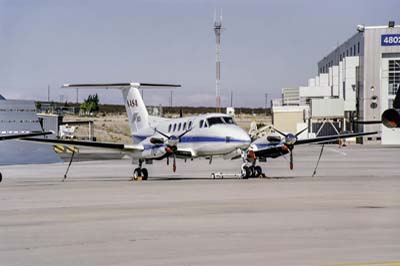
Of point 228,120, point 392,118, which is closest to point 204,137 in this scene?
point 228,120

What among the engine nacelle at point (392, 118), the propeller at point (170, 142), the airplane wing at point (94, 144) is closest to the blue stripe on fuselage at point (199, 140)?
the propeller at point (170, 142)

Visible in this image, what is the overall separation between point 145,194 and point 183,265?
13682mm

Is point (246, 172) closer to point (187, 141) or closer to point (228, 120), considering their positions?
point (228, 120)

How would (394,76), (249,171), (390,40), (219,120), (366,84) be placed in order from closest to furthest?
(249,171)
(219,120)
(394,76)
(390,40)
(366,84)

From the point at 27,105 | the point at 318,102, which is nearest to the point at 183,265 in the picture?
the point at 27,105

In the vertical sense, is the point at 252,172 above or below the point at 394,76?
below

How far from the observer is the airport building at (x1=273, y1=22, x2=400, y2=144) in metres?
98.1

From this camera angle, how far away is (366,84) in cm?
10056

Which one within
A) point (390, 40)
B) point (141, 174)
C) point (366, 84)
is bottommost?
point (141, 174)

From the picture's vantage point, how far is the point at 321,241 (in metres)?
12.5

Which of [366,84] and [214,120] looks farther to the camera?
[366,84]

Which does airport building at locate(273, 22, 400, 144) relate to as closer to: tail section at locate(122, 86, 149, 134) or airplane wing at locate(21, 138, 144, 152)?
tail section at locate(122, 86, 149, 134)

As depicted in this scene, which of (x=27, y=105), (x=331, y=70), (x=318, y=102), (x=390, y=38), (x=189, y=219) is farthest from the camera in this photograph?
(x=331, y=70)

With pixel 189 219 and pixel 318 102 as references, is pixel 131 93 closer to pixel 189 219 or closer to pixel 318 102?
pixel 189 219
